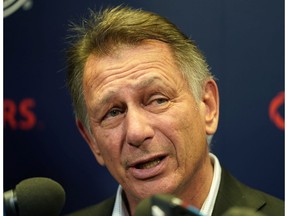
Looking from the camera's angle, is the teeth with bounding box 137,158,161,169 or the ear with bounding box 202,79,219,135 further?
the ear with bounding box 202,79,219,135

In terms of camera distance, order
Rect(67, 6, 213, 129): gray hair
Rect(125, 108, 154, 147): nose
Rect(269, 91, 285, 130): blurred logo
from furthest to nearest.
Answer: Rect(269, 91, 285, 130): blurred logo < Rect(67, 6, 213, 129): gray hair < Rect(125, 108, 154, 147): nose

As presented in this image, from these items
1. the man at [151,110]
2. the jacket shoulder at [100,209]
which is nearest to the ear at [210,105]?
the man at [151,110]

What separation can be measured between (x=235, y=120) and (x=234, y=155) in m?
0.11

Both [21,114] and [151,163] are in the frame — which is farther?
[21,114]

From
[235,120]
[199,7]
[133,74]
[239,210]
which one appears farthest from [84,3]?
[239,210]

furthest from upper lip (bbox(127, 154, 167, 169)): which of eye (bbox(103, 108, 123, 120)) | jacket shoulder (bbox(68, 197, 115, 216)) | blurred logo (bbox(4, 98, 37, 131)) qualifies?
blurred logo (bbox(4, 98, 37, 131))

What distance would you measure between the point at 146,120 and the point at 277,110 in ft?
1.57

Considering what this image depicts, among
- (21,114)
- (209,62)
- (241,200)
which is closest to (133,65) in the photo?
(209,62)

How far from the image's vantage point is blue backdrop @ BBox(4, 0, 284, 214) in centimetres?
148

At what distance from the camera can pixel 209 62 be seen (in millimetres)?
1488

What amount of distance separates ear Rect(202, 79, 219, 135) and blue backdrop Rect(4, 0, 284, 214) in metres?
0.15

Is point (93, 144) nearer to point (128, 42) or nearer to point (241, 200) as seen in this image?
point (128, 42)

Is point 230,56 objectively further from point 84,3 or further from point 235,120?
point 84,3

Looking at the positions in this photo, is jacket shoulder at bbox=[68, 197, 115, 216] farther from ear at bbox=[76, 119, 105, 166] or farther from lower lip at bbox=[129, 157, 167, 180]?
lower lip at bbox=[129, 157, 167, 180]
